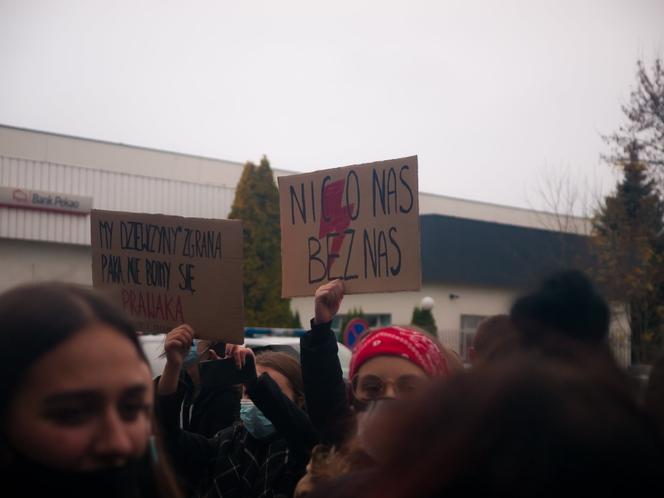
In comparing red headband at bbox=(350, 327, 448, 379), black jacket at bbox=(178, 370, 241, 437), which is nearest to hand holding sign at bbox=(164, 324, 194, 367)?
black jacket at bbox=(178, 370, 241, 437)

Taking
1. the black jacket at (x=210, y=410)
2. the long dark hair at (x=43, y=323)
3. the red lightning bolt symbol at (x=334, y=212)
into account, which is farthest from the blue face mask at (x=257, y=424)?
the long dark hair at (x=43, y=323)

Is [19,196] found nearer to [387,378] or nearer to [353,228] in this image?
[353,228]

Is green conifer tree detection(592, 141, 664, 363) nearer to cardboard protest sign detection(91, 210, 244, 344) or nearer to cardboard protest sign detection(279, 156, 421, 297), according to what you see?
cardboard protest sign detection(279, 156, 421, 297)

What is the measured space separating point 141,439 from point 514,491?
84cm

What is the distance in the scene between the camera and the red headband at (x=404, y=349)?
2.95 meters

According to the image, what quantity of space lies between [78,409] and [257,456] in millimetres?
2152

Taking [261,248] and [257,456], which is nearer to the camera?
[257,456]

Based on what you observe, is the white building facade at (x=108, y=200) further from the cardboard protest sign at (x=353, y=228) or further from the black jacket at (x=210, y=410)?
the cardboard protest sign at (x=353, y=228)

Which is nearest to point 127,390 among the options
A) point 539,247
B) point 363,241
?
point 363,241

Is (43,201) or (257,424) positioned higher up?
(43,201)

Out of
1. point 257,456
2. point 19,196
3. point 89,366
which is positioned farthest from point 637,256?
point 89,366

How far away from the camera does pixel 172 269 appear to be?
3924 millimetres

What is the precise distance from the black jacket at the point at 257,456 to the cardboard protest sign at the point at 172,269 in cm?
38

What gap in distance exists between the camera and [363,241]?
3787 mm
